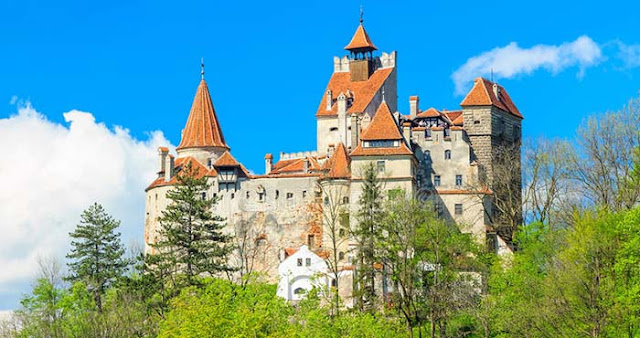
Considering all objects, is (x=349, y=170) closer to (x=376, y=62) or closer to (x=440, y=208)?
(x=440, y=208)

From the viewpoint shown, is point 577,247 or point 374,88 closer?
point 577,247

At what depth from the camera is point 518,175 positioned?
87500 mm

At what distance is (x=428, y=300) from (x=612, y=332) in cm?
1609

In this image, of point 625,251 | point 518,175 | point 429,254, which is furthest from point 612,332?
point 518,175

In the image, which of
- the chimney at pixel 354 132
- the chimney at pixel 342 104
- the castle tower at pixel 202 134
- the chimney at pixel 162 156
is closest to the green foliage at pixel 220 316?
the chimney at pixel 354 132

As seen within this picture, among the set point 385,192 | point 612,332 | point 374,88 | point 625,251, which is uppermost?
point 374,88

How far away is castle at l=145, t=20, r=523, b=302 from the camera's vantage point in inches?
3287

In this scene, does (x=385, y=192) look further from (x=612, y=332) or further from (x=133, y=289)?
(x=612, y=332)

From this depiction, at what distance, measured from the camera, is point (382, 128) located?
84.1m

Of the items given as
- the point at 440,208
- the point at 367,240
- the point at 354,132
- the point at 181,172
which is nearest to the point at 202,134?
the point at 181,172

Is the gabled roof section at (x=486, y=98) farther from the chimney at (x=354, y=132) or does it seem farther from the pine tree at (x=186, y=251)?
the pine tree at (x=186, y=251)

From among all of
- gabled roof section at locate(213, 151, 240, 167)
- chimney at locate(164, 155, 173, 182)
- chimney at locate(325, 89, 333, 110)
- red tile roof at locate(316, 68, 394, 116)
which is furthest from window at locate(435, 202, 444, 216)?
Result: chimney at locate(164, 155, 173, 182)

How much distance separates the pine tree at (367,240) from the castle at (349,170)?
369 cm

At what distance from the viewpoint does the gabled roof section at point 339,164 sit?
3378 inches
